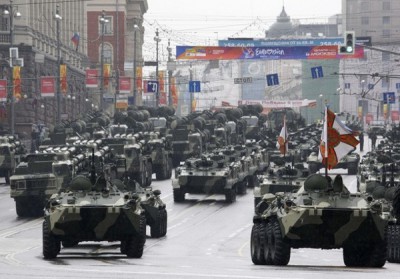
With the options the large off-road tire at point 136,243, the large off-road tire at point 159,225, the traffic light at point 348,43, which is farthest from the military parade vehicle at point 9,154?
the large off-road tire at point 136,243

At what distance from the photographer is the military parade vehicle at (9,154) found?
187 feet

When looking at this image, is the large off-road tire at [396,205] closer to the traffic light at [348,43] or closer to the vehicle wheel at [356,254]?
the vehicle wheel at [356,254]

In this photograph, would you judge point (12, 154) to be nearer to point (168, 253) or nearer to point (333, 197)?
point (168, 253)

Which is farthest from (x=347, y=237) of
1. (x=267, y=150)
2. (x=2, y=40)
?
(x=2, y=40)

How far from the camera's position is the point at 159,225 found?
3659cm

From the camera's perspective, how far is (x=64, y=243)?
3133 centimetres

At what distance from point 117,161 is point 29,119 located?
45169mm

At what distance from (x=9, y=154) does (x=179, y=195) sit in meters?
9.11

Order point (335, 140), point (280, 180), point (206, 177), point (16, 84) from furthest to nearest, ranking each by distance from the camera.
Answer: point (16, 84), point (206, 177), point (280, 180), point (335, 140)

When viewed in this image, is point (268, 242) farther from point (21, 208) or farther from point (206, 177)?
point (206, 177)

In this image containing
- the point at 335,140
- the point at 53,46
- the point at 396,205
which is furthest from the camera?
the point at 53,46

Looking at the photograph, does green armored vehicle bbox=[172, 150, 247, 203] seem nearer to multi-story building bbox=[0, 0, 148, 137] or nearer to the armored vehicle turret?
the armored vehicle turret

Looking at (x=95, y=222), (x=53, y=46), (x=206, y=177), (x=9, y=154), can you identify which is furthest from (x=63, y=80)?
(x=95, y=222)

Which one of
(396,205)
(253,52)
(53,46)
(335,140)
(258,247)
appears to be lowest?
(258,247)
